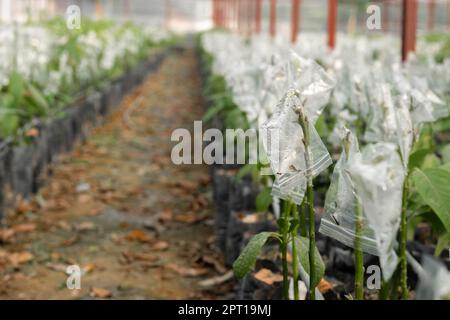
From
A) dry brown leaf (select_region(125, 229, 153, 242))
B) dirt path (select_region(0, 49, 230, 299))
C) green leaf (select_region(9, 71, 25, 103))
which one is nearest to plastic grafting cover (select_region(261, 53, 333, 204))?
dirt path (select_region(0, 49, 230, 299))

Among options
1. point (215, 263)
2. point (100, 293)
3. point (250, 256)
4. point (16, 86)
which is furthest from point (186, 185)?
point (250, 256)

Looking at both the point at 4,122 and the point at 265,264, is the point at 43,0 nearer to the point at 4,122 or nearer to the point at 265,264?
the point at 4,122

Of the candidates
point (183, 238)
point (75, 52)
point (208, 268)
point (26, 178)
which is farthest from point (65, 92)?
point (208, 268)

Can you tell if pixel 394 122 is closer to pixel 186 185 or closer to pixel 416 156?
pixel 416 156

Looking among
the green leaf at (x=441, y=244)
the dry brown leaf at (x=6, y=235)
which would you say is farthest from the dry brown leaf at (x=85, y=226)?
the green leaf at (x=441, y=244)

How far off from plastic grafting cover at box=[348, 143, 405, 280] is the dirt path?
5.99ft

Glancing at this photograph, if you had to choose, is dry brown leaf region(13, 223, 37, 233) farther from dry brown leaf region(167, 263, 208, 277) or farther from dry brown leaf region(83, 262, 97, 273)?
dry brown leaf region(167, 263, 208, 277)

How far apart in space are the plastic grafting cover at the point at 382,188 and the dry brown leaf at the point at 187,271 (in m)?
2.05

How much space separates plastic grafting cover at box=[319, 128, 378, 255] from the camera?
135cm

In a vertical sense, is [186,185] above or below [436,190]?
below

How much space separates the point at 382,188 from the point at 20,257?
2494 millimetres

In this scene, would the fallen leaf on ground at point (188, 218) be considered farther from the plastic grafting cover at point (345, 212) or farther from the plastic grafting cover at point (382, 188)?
the plastic grafting cover at point (382, 188)

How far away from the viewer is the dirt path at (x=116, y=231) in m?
3.00

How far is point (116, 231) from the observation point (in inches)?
149
